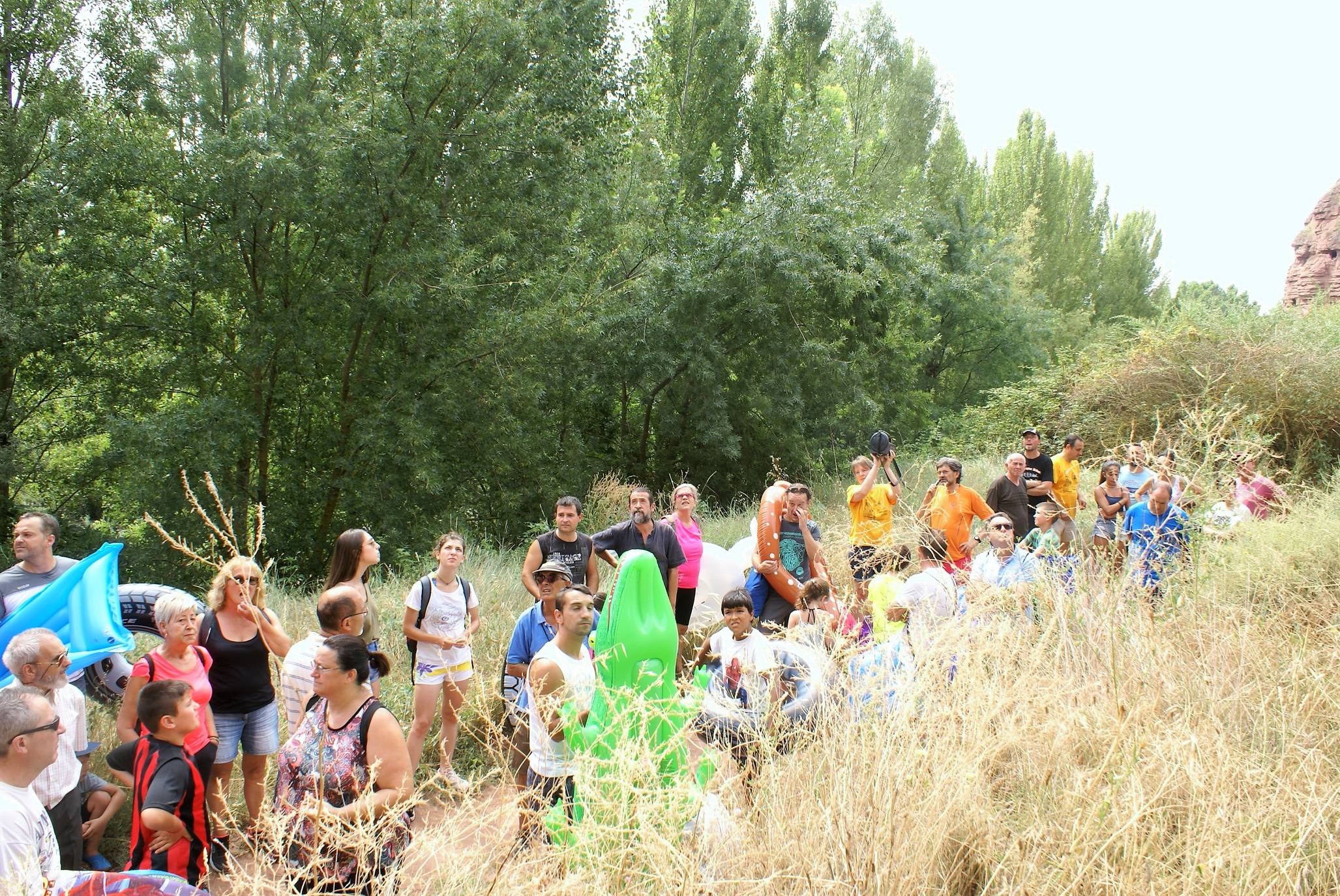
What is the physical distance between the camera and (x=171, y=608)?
4.20 meters

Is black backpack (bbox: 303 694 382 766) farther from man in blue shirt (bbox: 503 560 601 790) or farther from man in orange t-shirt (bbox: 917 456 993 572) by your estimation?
man in orange t-shirt (bbox: 917 456 993 572)

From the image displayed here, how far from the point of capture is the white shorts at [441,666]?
208 inches

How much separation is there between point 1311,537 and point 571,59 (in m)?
12.4

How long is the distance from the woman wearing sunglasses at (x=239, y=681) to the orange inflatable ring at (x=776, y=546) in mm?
3321

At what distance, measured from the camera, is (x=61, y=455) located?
620 inches

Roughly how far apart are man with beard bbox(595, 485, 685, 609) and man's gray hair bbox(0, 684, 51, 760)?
3.81 metres

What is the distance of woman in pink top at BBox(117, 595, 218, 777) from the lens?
4113mm

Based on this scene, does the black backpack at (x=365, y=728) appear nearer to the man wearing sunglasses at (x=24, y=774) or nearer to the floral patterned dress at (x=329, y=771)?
the floral patterned dress at (x=329, y=771)

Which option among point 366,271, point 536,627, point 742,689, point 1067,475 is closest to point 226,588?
point 536,627

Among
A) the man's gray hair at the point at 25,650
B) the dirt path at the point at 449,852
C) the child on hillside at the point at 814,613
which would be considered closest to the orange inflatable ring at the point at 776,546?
the child on hillside at the point at 814,613

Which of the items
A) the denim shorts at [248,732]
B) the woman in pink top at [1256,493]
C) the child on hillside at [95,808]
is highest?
the woman in pink top at [1256,493]

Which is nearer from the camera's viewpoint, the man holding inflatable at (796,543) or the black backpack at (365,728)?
the black backpack at (365,728)

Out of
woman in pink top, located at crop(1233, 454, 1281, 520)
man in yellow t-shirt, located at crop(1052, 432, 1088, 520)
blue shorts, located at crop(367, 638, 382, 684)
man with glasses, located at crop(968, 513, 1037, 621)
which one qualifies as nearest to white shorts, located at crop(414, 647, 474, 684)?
blue shorts, located at crop(367, 638, 382, 684)

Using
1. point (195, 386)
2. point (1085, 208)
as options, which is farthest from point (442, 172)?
point (1085, 208)
